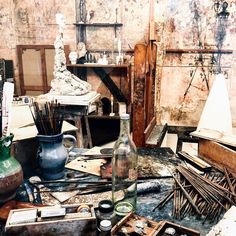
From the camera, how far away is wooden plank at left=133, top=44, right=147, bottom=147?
224 cm

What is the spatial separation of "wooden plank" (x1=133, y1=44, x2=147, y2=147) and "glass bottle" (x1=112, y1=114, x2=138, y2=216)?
1057 mm

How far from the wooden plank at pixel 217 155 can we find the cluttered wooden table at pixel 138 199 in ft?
0.22

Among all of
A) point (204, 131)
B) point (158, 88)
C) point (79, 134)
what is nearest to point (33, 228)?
point (204, 131)

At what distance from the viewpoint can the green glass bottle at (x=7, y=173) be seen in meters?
1.16

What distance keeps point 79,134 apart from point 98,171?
1.59 metres

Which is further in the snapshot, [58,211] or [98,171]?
[98,171]

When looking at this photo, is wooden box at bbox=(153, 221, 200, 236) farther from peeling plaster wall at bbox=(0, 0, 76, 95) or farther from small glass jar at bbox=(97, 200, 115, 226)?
peeling plaster wall at bbox=(0, 0, 76, 95)

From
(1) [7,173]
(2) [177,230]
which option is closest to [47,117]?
(1) [7,173]

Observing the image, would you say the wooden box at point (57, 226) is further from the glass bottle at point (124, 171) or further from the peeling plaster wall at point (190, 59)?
the peeling plaster wall at point (190, 59)

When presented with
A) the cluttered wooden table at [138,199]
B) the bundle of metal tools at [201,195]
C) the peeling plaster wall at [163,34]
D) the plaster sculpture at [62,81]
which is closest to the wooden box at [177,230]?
the cluttered wooden table at [138,199]

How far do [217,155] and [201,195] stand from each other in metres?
0.41

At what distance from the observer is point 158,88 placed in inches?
159

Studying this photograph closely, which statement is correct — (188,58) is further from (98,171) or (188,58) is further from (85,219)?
(85,219)

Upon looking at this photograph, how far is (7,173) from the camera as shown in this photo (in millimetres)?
1174
